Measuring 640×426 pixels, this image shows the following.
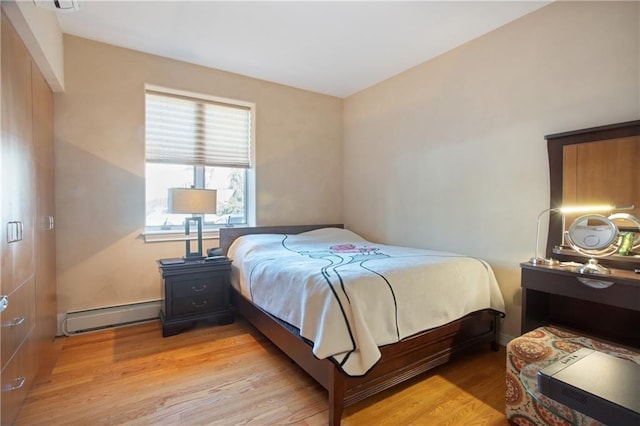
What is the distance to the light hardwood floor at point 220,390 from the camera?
169cm

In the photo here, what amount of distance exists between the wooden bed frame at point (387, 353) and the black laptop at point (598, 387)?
40.1 inches

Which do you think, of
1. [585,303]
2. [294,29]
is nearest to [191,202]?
[294,29]

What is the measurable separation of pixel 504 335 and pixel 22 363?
3.23 m

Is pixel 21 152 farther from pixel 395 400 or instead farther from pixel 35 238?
pixel 395 400

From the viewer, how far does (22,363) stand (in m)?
1.74

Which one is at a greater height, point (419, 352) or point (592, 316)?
point (592, 316)

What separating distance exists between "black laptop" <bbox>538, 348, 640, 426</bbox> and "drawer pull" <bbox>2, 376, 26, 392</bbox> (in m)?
2.17

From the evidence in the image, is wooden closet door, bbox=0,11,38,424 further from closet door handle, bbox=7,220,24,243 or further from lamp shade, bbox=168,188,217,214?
lamp shade, bbox=168,188,217,214

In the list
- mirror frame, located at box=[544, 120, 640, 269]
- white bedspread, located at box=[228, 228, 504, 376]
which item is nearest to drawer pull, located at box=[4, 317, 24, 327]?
white bedspread, located at box=[228, 228, 504, 376]

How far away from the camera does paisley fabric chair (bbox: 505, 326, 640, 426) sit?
1.50 meters

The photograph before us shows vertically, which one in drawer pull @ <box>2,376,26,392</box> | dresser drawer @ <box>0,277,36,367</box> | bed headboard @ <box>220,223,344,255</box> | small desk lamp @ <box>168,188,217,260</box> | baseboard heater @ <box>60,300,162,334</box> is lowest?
baseboard heater @ <box>60,300,162,334</box>

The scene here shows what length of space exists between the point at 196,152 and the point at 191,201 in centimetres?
80

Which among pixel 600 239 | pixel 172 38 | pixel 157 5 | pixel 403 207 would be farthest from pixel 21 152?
pixel 600 239

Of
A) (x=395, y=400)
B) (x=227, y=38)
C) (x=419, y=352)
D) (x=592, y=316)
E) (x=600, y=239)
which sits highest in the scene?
(x=227, y=38)
